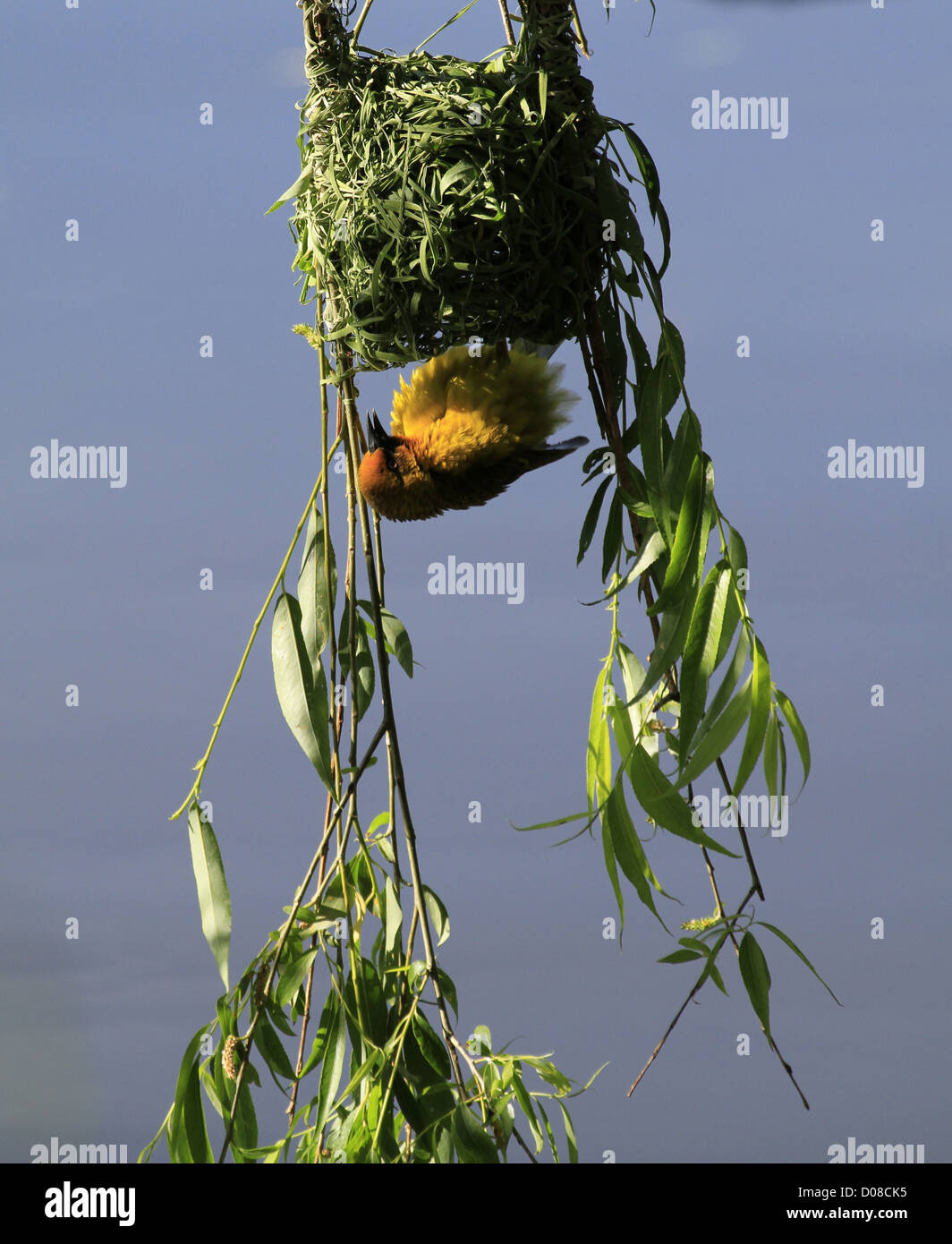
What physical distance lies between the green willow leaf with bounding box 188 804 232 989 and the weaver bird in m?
0.40

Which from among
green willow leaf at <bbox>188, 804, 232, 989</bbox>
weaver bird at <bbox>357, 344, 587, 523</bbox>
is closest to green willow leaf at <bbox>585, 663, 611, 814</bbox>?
weaver bird at <bbox>357, 344, 587, 523</bbox>

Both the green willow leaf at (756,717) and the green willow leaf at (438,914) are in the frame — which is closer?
the green willow leaf at (756,717)

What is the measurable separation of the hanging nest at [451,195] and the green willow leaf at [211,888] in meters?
0.54

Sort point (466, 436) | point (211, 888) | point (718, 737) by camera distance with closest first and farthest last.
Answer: point (718, 737) → point (466, 436) → point (211, 888)

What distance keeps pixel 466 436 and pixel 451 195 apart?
23 centimetres

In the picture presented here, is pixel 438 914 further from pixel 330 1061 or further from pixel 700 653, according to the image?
pixel 700 653

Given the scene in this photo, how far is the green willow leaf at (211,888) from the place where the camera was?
4.25 feet

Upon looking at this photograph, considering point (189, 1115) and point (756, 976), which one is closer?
point (756, 976)

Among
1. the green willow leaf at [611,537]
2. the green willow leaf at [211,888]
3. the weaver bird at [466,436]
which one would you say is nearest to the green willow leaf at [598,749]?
the green willow leaf at [611,537]

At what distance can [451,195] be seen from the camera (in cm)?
117

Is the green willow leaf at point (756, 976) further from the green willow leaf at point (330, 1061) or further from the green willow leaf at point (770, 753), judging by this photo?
the green willow leaf at point (330, 1061)

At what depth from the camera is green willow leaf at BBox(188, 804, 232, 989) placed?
4.25 ft

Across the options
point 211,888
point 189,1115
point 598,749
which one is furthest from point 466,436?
point 189,1115

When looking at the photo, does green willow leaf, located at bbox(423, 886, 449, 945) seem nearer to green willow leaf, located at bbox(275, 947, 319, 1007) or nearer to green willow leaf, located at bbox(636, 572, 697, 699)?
green willow leaf, located at bbox(275, 947, 319, 1007)
